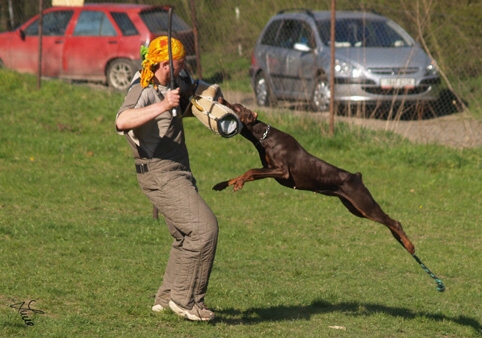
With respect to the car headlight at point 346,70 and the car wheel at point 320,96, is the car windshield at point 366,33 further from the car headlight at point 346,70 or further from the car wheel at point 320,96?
the car wheel at point 320,96

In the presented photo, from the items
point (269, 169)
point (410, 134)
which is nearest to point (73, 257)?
point (269, 169)

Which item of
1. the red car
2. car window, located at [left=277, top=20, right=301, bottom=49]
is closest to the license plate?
car window, located at [left=277, top=20, right=301, bottom=49]

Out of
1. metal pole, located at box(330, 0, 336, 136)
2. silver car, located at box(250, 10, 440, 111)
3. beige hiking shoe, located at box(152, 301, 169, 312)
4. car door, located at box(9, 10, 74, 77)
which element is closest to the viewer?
beige hiking shoe, located at box(152, 301, 169, 312)

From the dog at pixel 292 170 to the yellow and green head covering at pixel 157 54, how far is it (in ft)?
1.49

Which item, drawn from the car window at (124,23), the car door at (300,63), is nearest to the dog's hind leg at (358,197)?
the car door at (300,63)

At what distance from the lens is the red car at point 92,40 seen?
16172 millimetres

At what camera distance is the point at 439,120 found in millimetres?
13336

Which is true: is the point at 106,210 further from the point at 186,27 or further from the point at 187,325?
the point at 186,27

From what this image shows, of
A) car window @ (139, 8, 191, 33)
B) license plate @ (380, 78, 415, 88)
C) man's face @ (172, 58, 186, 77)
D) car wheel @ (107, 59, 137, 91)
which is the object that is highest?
man's face @ (172, 58, 186, 77)

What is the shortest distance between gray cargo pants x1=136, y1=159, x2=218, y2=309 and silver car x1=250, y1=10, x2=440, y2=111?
7.58 meters

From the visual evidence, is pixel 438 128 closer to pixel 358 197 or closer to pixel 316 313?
pixel 316 313

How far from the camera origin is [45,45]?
657 inches

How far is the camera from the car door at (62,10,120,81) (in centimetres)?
1633

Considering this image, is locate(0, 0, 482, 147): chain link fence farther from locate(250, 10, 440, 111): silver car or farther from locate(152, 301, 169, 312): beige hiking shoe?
locate(152, 301, 169, 312): beige hiking shoe
